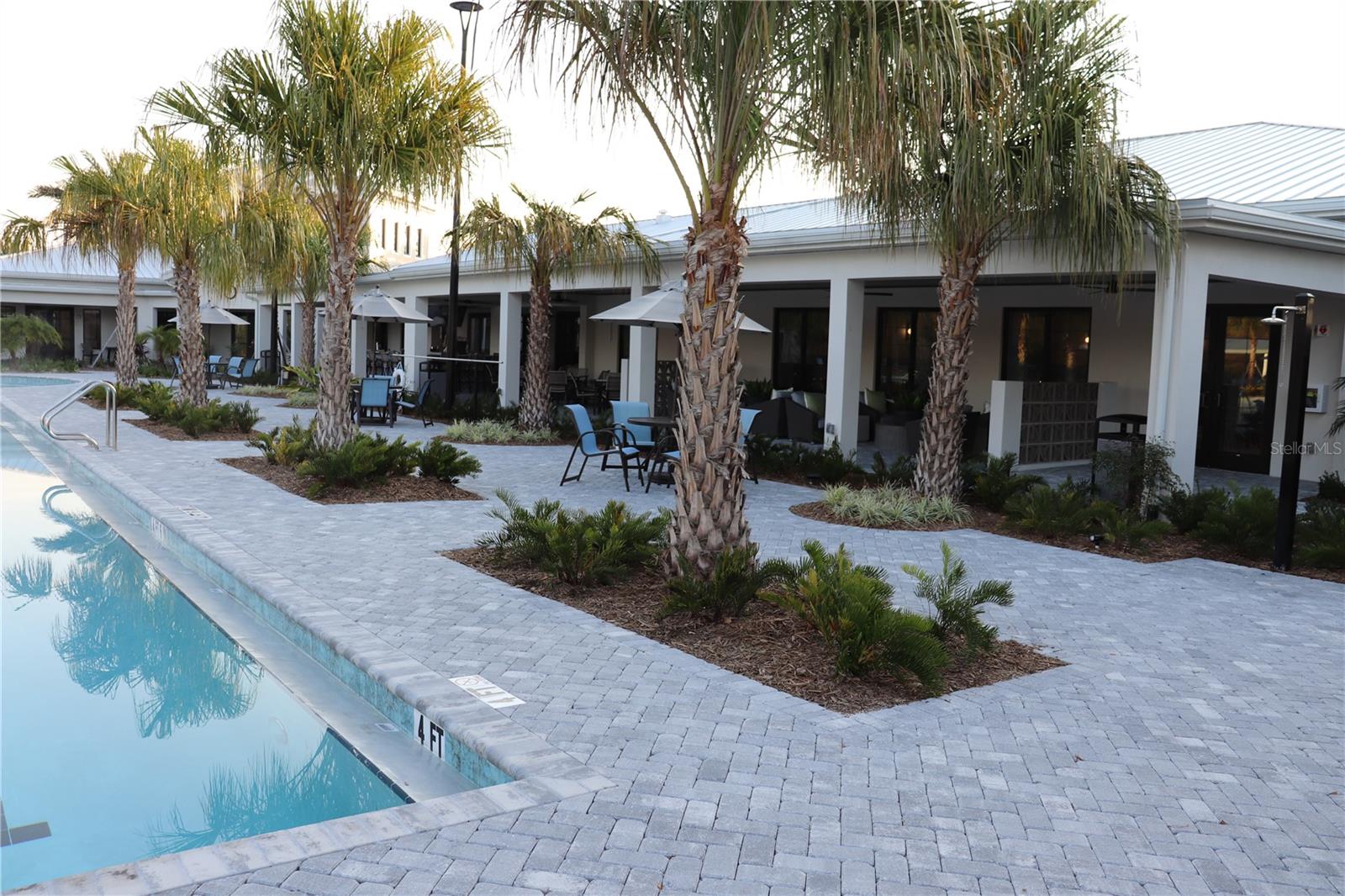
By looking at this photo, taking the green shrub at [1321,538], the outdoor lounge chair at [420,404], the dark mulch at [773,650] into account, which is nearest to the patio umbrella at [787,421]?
the green shrub at [1321,538]

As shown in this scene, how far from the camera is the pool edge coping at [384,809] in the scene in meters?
3.23

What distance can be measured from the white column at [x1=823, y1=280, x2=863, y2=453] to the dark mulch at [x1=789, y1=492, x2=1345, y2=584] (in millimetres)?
3198

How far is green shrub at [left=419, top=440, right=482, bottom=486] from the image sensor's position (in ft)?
38.2

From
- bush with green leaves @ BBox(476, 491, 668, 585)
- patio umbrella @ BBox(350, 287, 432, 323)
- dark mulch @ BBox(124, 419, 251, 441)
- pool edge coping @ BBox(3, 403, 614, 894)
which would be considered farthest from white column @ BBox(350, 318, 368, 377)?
pool edge coping @ BBox(3, 403, 614, 894)

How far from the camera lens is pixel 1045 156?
30.7 feet

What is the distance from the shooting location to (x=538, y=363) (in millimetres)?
17734

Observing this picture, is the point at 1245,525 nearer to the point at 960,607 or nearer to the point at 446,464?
the point at 960,607

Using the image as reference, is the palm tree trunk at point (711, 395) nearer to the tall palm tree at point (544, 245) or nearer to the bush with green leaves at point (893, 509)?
the bush with green leaves at point (893, 509)

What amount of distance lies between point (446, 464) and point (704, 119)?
6.07 m

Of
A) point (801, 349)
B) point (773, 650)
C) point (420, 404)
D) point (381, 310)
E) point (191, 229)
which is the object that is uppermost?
point (191, 229)

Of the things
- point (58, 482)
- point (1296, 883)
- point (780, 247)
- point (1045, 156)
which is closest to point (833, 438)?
point (780, 247)

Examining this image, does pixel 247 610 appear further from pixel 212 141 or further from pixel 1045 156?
pixel 1045 156

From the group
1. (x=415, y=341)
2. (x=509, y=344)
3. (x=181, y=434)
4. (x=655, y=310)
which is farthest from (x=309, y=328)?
(x=655, y=310)

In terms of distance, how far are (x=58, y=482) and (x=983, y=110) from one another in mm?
11165
